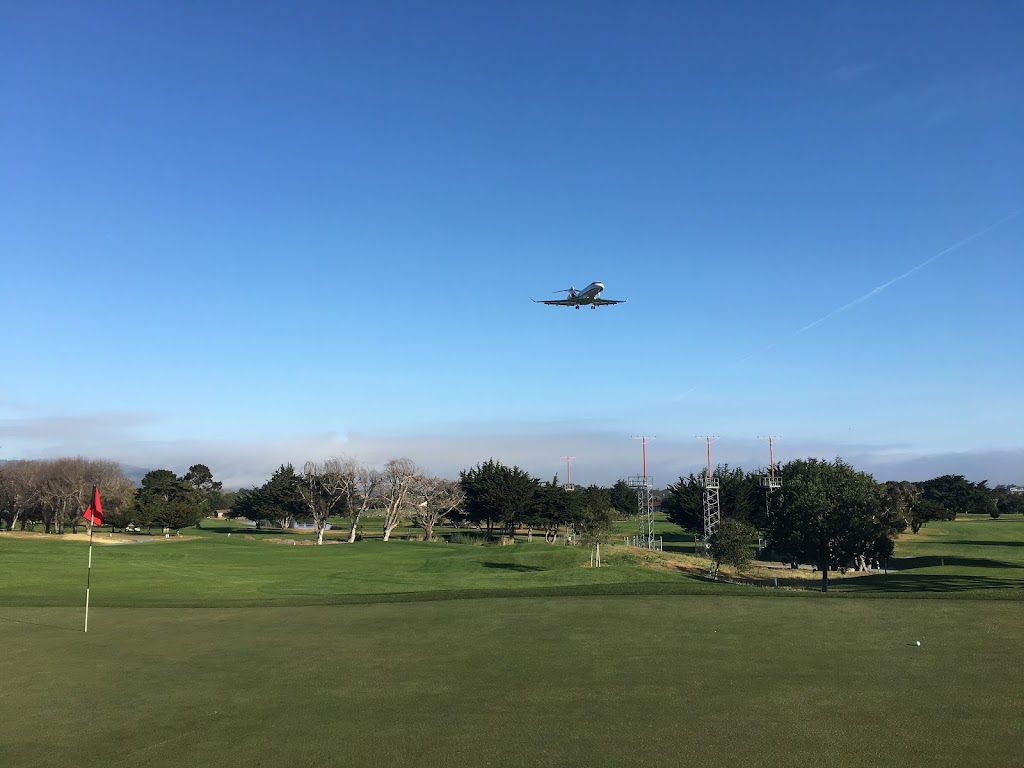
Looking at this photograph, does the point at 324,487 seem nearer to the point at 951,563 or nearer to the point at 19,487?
the point at 19,487

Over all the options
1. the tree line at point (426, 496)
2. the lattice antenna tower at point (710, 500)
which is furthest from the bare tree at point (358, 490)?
the lattice antenna tower at point (710, 500)

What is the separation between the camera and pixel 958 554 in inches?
2832

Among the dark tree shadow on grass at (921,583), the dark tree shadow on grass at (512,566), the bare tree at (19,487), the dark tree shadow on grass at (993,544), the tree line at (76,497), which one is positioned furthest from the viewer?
the bare tree at (19,487)

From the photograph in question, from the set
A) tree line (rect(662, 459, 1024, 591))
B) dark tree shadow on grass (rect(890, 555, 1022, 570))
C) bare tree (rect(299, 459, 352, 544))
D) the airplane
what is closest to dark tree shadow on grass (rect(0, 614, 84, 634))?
the airplane

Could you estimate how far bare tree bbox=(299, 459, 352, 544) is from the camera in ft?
301

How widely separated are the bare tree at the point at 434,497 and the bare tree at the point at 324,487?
9.52 meters

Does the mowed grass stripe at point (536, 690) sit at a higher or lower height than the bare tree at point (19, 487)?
lower

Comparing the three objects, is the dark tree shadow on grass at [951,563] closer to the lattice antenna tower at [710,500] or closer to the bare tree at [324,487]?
the lattice antenna tower at [710,500]

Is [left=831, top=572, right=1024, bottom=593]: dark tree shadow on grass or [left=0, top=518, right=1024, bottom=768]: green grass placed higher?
[left=0, top=518, right=1024, bottom=768]: green grass

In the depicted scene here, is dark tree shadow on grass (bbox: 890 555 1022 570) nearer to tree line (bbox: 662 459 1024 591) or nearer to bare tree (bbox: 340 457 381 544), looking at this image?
tree line (bbox: 662 459 1024 591)

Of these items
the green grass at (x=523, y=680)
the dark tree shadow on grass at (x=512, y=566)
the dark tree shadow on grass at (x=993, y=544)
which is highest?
the green grass at (x=523, y=680)

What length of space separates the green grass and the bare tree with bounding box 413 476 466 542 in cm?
6933

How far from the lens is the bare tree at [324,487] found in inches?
3607

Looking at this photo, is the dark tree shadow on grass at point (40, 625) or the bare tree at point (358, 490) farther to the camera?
the bare tree at point (358, 490)
